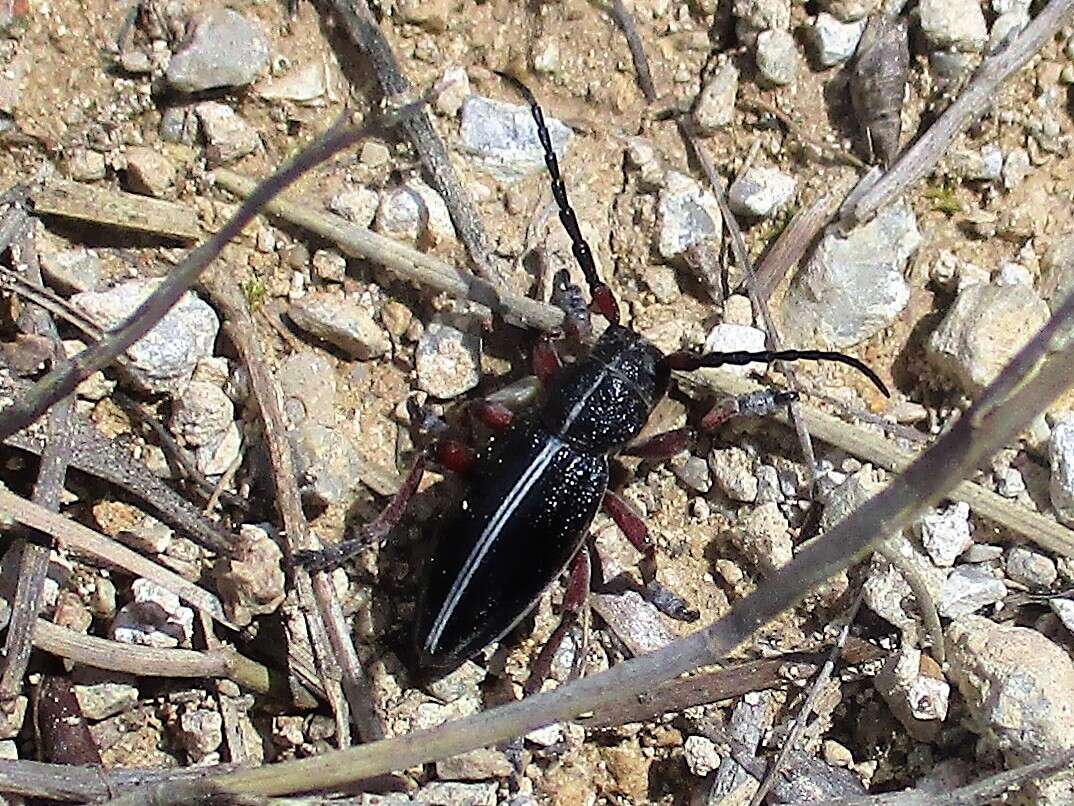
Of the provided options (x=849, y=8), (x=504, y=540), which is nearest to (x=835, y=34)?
(x=849, y=8)

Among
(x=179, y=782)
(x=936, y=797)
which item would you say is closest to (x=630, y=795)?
(x=936, y=797)

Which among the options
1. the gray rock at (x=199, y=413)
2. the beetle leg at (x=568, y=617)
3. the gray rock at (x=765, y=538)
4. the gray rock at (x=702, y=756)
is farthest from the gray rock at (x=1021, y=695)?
the gray rock at (x=199, y=413)

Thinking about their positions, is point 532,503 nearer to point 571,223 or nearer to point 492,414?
point 492,414

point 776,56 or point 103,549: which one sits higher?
point 776,56

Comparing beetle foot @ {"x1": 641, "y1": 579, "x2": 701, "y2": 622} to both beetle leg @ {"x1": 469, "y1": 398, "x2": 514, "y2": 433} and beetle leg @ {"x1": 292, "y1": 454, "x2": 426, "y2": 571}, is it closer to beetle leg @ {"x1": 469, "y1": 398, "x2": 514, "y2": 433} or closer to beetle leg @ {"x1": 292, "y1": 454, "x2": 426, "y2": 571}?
beetle leg @ {"x1": 469, "y1": 398, "x2": 514, "y2": 433}

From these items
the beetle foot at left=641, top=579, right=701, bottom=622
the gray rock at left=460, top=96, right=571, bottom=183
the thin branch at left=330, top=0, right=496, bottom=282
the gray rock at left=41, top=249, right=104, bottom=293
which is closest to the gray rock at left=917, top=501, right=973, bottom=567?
the beetle foot at left=641, top=579, right=701, bottom=622

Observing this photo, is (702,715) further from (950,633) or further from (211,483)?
(211,483)

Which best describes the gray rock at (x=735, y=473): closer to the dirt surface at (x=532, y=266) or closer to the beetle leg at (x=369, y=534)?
the dirt surface at (x=532, y=266)

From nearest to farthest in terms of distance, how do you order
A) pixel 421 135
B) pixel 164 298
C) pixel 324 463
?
pixel 164 298 < pixel 324 463 < pixel 421 135
